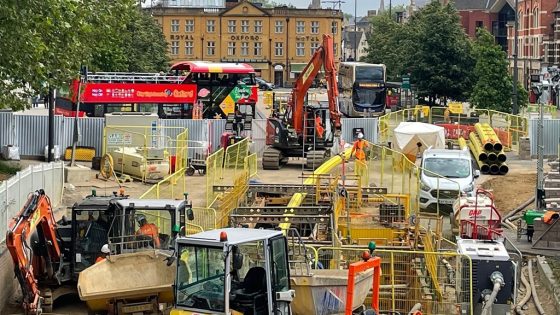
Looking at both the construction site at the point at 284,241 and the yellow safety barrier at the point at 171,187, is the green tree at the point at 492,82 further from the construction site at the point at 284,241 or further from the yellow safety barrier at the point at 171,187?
the yellow safety barrier at the point at 171,187

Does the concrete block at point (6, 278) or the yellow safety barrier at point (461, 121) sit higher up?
the yellow safety barrier at point (461, 121)

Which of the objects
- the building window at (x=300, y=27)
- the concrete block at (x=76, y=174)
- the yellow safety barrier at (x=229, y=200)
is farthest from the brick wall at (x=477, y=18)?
the yellow safety barrier at (x=229, y=200)

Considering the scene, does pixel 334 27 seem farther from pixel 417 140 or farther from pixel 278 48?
pixel 417 140

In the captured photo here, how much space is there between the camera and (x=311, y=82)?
41.2 metres

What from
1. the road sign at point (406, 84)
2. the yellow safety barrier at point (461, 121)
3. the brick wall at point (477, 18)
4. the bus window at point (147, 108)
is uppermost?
the brick wall at point (477, 18)

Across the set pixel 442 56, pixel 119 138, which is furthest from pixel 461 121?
pixel 119 138

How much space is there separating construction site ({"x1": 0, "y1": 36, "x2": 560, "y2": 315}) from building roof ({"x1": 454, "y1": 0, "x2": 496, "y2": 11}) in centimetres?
7787

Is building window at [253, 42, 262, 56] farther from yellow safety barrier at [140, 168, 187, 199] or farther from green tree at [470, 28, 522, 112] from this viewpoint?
yellow safety barrier at [140, 168, 187, 199]

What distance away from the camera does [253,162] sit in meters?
37.5

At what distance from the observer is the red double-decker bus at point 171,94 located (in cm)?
4834

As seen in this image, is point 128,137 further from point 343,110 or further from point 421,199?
point 343,110

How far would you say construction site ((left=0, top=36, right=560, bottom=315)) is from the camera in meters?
15.1

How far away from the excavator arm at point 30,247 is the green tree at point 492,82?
46897 mm

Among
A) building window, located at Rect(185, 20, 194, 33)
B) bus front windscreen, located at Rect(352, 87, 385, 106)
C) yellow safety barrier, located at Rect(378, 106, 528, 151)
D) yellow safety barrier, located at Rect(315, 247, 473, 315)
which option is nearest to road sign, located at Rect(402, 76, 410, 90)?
bus front windscreen, located at Rect(352, 87, 385, 106)
